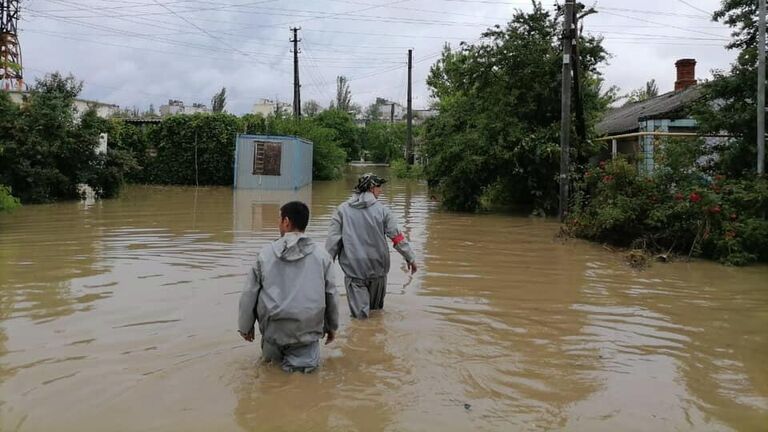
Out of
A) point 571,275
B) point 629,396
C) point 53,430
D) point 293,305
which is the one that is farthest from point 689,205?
point 53,430

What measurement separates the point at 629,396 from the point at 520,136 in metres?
13.2

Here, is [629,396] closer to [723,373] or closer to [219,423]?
[723,373]

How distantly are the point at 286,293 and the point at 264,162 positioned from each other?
24.8m

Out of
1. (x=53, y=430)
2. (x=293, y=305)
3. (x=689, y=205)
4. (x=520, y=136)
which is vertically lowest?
(x=53, y=430)

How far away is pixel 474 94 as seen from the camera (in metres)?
19.2

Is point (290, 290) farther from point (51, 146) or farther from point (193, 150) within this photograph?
point (193, 150)

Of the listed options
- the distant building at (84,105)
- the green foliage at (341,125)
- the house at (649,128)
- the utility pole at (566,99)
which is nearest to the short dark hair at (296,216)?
the house at (649,128)

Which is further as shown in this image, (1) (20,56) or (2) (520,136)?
(1) (20,56)

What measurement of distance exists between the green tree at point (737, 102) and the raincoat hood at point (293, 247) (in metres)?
9.68

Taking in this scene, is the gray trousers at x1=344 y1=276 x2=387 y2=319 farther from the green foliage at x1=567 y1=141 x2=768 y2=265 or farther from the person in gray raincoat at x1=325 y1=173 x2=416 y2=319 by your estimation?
the green foliage at x1=567 y1=141 x2=768 y2=265

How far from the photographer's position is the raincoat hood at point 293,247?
15.0ft

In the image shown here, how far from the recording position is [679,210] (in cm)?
1078

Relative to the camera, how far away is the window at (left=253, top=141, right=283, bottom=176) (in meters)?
28.7

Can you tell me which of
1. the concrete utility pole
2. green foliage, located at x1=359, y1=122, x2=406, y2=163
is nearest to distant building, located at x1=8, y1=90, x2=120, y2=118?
the concrete utility pole
